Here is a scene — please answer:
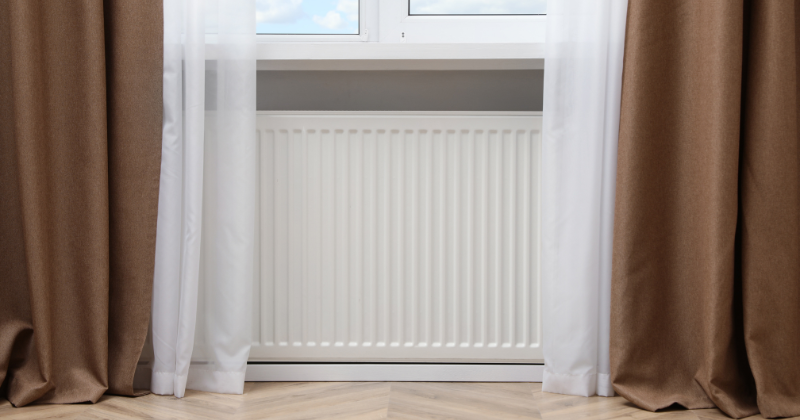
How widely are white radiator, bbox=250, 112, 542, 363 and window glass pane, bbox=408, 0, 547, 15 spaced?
33 centimetres

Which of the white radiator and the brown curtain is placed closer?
the brown curtain

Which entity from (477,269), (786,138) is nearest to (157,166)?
(477,269)

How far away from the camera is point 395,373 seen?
1176 millimetres

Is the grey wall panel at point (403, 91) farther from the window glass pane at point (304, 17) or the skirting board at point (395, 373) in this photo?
the skirting board at point (395, 373)

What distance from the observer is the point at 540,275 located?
3.79 feet

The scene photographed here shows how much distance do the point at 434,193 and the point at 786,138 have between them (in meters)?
0.69

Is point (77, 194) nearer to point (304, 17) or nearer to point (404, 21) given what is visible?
point (304, 17)

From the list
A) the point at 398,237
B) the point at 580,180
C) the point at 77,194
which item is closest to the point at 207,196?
the point at 77,194

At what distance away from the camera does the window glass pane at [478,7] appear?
4.24 ft

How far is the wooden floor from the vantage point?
1.00 meters

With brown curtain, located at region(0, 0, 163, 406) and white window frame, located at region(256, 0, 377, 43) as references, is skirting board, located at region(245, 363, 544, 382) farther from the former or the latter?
white window frame, located at region(256, 0, 377, 43)

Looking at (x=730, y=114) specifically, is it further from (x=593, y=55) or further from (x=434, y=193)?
(x=434, y=193)

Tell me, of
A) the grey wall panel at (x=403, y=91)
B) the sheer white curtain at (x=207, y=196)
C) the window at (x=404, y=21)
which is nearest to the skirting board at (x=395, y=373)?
the sheer white curtain at (x=207, y=196)

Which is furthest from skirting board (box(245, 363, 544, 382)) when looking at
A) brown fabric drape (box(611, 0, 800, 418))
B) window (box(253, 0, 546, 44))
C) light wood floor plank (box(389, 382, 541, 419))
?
window (box(253, 0, 546, 44))
